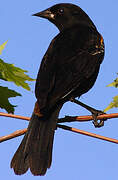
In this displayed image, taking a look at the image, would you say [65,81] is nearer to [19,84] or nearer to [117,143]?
[19,84]

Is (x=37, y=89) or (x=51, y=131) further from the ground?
(x=37, y=89)

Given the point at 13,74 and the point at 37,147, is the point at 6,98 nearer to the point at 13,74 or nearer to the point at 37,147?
the point at 13,74

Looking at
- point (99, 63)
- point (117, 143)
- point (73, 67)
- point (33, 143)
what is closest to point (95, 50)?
point (99, 63)

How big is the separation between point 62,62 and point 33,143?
94 cm

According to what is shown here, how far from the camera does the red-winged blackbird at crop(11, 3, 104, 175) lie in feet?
10.2

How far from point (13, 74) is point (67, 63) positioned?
0.59m

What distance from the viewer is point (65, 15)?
16.5 feet

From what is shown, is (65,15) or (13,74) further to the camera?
(65,15)

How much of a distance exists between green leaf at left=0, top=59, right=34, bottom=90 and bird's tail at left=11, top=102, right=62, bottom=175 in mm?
375

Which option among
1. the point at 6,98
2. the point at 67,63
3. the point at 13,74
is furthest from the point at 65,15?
the point at 6,98

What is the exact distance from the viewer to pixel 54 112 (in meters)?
3.40

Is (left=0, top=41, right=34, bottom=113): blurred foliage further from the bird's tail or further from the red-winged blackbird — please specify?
the bird's tail

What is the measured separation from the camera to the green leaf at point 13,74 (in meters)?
3.25

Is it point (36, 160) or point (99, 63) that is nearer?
point (36, 160)
